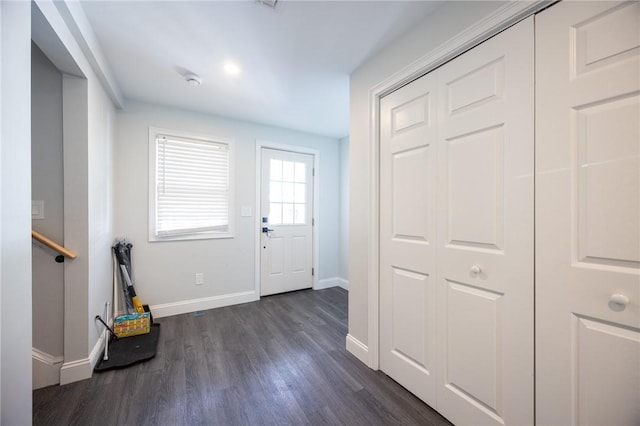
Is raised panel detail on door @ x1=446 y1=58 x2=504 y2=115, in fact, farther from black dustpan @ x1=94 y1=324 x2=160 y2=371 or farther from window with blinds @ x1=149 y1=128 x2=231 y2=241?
black dustpan @ x1=94 y1=324 x2=160 y2=371

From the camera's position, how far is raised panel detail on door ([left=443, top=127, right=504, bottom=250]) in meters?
1.23

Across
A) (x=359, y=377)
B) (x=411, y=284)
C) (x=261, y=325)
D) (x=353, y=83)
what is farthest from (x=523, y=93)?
(x=261, y=325)

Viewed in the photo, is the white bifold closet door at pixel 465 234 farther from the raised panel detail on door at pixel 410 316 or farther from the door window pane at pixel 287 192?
the door window pane at pixel 287 192

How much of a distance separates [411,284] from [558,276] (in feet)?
2.50

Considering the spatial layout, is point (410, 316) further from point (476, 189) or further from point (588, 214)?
point (588, 214)

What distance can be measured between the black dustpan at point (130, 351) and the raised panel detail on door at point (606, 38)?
3.12 metres

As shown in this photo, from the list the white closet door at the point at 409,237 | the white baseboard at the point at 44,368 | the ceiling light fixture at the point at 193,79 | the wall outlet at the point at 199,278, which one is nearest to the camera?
the white closet door at the point at 409,237

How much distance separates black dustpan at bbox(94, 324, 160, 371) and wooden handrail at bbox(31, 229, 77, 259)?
34.1 inches

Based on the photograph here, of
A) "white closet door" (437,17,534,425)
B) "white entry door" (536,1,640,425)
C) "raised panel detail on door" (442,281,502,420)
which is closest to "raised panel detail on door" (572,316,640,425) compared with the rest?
"white entry door" (536,1,640,425)

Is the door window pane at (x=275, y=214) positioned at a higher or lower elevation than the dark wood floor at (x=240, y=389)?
higher


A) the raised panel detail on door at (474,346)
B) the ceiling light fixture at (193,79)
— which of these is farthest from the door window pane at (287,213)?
the raised panel detail on door at (474,346)

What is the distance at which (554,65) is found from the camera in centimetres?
104

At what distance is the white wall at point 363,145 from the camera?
1.63 meters

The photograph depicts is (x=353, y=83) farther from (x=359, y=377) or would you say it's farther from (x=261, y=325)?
(x=261, y=325)
